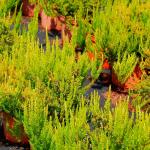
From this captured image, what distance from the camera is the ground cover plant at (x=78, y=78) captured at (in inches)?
136

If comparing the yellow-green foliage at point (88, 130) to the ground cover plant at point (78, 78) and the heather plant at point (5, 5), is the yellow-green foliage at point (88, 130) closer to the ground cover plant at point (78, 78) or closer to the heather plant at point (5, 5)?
the ground cover plant at point (78, 78)

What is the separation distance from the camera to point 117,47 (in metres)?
5.52

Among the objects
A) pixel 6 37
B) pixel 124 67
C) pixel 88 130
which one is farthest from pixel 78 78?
pixel 6 37

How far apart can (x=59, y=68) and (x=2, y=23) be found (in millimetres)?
1336

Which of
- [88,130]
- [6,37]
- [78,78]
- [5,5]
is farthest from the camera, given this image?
[5,5]

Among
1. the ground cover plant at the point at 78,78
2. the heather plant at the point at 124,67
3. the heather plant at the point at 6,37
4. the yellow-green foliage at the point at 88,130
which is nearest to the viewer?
the yellow-green foliage at the point at 88,130

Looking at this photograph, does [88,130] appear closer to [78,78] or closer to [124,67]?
[78,78]

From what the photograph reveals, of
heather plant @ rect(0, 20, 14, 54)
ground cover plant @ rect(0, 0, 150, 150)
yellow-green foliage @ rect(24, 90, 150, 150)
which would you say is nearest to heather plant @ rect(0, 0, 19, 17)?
ground cover plant @ rect(0, 0, 150, 150)

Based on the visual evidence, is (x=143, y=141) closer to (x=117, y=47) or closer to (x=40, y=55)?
(x=40, y=55)

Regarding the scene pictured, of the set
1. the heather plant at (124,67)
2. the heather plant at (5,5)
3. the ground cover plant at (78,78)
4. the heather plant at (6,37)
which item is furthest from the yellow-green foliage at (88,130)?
the heather plant at (5,5)

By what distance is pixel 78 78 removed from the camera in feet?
14.3

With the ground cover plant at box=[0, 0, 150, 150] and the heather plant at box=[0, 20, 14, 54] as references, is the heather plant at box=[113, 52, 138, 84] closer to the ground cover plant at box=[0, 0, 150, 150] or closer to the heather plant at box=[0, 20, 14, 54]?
the ground cover plant at box=[0, 0, 150, 150]

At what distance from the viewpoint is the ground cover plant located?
346cm

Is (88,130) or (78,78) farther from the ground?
(78,78)
